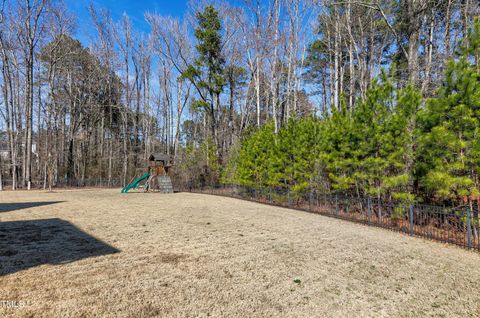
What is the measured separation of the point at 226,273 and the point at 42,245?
367 centimetres

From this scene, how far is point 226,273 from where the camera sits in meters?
3.51

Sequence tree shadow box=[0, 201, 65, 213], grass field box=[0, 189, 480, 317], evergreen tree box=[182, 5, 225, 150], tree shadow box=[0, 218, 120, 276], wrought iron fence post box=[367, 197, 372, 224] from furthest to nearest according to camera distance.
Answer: evergreen tree box=[182, 5, 225, 150] → tree shadow box=[0, 201, 65, 213] → wrought iron fence post box=[367, 197, 372, 224] → tree shadow box=[0, 218, 120, 276] → grass field box=[0, 189, 480, 317]

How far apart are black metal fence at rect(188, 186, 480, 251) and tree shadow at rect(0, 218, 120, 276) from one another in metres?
7.08

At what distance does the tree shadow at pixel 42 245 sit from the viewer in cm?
377

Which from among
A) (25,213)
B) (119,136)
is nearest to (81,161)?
(119,136)

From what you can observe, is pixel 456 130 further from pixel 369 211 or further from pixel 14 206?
pixel 14 206

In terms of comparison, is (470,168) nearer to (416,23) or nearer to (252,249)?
(252,249)

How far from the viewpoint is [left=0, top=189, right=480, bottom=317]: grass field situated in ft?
8.67

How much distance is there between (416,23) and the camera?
8.92 m

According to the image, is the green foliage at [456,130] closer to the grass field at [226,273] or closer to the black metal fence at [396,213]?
the black metal fence at [396,213]

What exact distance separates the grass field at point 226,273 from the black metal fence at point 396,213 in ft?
1.71

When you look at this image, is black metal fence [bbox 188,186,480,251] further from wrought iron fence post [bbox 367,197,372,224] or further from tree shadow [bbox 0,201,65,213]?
tree shadow [bbox 0,201,65,213]

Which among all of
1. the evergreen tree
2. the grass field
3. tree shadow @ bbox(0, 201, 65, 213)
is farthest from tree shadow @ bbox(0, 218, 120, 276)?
the evergreen tree

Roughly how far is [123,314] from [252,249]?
2.65 m
